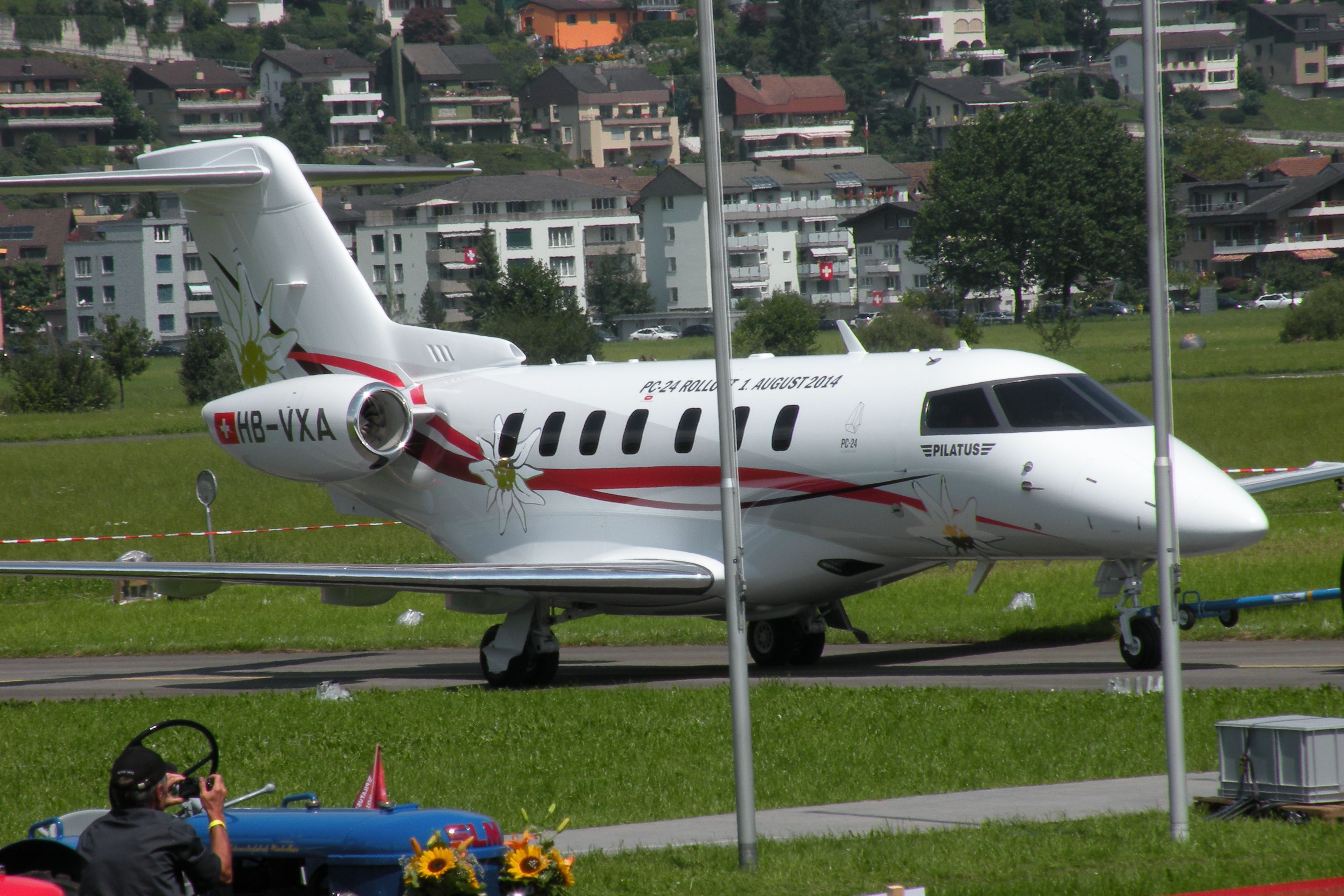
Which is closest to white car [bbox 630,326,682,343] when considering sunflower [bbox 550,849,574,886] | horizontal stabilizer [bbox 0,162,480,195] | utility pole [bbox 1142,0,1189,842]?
horizontal stabilizer [bbox 0,162,480,195]

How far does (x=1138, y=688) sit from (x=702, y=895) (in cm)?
756

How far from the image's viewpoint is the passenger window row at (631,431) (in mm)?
18891

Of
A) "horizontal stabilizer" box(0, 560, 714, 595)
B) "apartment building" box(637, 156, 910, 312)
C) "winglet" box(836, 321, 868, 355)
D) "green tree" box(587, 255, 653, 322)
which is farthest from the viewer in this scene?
"apartment building" box(637, 156, 910, 312)

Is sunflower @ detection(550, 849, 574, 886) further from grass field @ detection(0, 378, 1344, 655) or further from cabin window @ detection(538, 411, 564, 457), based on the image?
grass field @ detection(0, 378, 1344, 655)

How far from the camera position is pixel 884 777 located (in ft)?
42.7

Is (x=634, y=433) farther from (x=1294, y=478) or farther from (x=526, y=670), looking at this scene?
(x=1294, y=478)

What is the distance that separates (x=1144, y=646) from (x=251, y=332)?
42.6 ft

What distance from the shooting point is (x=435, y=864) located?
8.16 m

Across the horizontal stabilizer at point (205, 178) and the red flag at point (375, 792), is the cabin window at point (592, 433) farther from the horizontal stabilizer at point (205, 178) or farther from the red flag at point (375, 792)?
the red flag at point (375, 792)

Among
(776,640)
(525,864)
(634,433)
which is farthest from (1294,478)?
(525,864)

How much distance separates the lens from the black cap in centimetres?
772

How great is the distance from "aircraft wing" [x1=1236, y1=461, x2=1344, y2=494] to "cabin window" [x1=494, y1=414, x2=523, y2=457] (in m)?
8.61

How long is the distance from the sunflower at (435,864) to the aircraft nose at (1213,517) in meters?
10.1

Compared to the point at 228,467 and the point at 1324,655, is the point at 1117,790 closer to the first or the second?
the point at 1324,655
